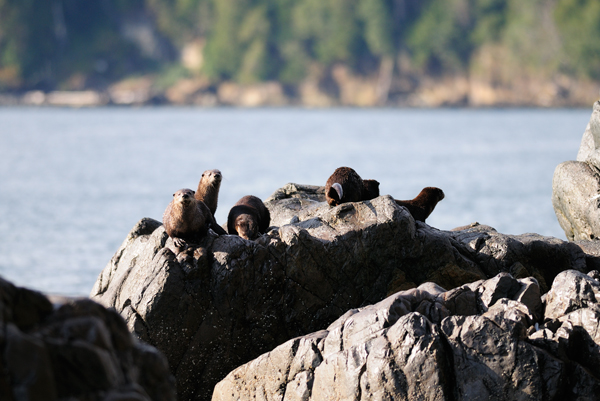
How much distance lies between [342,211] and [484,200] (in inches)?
1093

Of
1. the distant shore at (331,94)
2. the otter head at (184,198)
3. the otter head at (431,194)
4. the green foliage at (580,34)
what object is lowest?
the otter head at (431,194)

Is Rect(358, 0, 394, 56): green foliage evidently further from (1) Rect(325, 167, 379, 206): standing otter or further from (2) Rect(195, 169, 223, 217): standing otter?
(2) Rect(195, 169, 223, 217): standing otter

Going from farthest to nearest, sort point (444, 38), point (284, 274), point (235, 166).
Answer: point (444, 38), point (235, 166), point (284, 274)

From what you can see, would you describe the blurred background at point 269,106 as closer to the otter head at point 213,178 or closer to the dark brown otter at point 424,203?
the otter head at point 213,178

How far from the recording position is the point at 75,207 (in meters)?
37.0

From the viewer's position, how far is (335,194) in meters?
10.5

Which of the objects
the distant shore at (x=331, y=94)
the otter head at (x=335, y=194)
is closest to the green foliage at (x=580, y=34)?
the distant shore at (x=331, y=94)

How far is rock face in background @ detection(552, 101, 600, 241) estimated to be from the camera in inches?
454

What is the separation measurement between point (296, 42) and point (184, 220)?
280 ft

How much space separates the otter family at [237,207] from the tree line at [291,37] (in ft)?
227

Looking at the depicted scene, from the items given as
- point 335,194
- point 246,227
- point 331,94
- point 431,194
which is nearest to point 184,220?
point 246,227

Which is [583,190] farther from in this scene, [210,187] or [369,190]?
[210,187]

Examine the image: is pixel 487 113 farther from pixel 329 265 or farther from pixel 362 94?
pixel 329 265

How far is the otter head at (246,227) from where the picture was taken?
976cm
